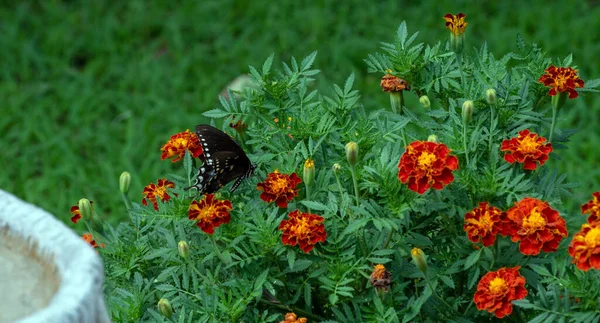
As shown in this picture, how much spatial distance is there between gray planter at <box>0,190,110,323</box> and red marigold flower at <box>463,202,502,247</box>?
31.2 inches

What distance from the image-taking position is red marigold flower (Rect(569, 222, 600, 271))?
5.92 ft

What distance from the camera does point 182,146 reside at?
235cm

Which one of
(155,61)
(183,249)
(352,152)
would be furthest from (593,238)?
(155,61)

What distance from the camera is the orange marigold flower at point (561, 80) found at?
2174mm

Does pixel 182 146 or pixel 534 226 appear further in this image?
pixel 182 146

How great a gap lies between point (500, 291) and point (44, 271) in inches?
35.6

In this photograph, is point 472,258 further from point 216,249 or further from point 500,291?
point 216,249

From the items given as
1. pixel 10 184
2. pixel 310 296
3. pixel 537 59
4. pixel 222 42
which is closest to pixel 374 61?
pixel 537 59

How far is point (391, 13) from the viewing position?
5477 mm

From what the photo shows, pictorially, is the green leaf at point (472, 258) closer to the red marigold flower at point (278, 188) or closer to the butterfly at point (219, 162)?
the red marigold flower at point (278, 188)

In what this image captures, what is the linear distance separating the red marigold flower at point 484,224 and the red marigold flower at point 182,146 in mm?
731

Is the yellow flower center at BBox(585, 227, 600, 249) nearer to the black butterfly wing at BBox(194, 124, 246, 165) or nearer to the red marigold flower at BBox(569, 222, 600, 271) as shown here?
the red marigold flower at BBox(569, 222, 600, 271)

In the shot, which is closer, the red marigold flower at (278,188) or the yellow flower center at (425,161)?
the yellow flower center at (425,161)

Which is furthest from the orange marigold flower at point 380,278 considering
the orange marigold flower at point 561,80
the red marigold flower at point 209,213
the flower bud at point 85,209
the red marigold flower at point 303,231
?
the flower bud at point 85,209
